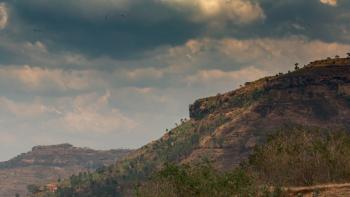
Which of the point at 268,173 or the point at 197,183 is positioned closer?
the point at 197,183

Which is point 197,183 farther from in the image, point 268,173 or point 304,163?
point 268,173

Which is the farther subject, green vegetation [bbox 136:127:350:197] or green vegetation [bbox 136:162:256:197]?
green vegetation [bbox 136:127:350:197]

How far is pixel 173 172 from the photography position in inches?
3275

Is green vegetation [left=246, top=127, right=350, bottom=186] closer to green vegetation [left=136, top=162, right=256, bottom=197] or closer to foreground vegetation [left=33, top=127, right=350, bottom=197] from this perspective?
foreground vegetation [left=33, top=127, right=350, bottom=197]

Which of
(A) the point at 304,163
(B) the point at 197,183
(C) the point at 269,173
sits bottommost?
(B) the point at 197,183

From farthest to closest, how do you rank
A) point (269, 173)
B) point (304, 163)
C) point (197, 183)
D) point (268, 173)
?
point (268, 173) < point (269, 173) < point (304, 163) < point (197, 183)

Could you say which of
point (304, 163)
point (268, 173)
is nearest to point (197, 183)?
point (304, 163)

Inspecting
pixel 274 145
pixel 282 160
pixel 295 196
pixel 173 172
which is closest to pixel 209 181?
pixel 173 172

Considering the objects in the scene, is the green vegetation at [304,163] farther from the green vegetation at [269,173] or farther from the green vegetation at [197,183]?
the green vegetation at [197,183]

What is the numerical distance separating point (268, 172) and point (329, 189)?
113 ft

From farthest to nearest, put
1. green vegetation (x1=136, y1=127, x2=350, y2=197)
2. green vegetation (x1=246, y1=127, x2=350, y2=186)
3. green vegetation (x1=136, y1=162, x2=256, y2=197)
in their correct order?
1. green vegetation (x1=246, y1=127, x2=350, y2=186)
2. green vegetation (x1=136, y1=127, x2=350, y2=197)
3. green vegetation (x1=136, y1=162, x2=256, y2=197)

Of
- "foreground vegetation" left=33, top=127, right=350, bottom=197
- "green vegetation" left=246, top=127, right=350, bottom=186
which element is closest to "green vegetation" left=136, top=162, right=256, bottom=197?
"foreground vegetation" left=33, top=127, right=350, bottom=197

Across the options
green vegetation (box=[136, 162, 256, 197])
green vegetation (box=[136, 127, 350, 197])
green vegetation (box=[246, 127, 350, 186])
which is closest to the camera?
green vegetation (box=[136, 162, 256, 197])

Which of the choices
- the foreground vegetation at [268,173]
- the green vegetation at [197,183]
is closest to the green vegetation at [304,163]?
the foreground vegetation at [268,173]
